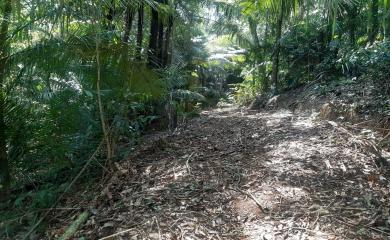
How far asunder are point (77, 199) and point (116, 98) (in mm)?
1200

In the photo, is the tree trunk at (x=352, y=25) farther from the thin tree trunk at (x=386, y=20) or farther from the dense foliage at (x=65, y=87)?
the dense foliage at (x=65, y=87)

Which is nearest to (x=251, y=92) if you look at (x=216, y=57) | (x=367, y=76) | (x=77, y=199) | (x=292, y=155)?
(x=216, y=57)

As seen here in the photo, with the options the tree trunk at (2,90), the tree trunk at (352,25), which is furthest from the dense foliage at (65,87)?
the tree trunk at (352,25)

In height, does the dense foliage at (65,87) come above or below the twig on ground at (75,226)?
above

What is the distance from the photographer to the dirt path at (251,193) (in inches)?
99.5

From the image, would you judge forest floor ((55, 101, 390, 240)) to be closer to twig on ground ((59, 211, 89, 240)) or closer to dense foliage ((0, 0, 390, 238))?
twig on ground ((59, 211, 89, 240))

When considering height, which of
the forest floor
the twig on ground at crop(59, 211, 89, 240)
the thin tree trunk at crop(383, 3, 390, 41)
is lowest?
the twig on ground at crop(59, 211, 89, 240)

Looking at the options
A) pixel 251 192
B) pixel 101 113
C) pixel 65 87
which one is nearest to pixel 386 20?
pixel 251 192

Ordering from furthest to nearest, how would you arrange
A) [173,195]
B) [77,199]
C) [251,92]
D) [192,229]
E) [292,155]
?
[251,92]
[292,155]
[77,199]
[173,195]
[192,229]

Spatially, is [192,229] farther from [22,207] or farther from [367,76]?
[367,76]

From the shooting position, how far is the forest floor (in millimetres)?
2529

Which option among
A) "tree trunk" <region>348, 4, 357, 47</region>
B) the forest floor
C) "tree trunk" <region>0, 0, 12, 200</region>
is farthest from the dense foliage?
"tree trunk" <region>348, 4, 357, 47</region>

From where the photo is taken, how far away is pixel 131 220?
2719 millimetres

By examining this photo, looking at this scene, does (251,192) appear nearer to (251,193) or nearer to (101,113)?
(251,193)
